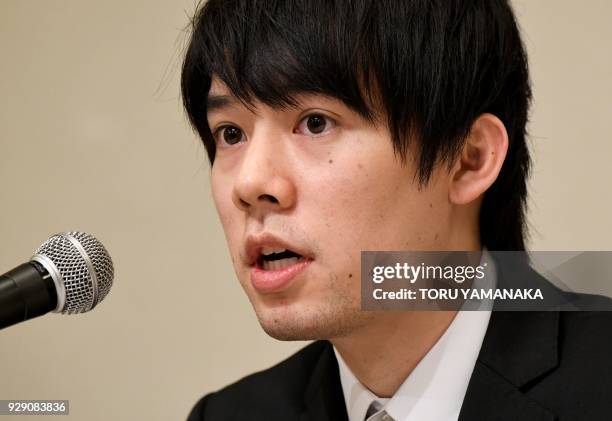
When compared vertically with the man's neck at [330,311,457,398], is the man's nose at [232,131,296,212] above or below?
above

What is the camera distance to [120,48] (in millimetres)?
2398

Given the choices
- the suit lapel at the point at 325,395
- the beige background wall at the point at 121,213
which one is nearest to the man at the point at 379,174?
the suit lapel at the point at 325,395

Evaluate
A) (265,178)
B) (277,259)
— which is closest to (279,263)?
(277,259)

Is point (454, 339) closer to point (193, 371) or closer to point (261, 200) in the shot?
point (261, 200)

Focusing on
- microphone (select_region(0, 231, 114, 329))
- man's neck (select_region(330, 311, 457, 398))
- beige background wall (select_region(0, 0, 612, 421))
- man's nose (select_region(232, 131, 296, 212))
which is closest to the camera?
microphone (select_region(0, 231, 114, 329))

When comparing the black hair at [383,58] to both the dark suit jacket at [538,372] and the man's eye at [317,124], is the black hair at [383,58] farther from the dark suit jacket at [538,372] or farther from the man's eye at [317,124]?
the dark suit jacket at [538,372]

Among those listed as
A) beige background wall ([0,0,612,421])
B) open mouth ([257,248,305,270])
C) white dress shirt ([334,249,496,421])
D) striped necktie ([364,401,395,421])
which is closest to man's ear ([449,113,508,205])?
white dress shirt ([334,249,496,421])

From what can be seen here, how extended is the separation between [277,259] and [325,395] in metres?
0.46

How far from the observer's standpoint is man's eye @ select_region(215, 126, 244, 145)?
147 centimetres

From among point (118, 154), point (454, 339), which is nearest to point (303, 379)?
point (454, 339)

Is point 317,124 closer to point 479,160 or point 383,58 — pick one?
point 383,58

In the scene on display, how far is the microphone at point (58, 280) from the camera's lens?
1048 millimetres

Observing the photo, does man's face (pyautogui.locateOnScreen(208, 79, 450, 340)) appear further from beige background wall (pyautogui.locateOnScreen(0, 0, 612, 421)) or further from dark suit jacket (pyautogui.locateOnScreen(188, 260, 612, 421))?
beige background wall (pyautogui.locateOnScreen(0, 0, 612, 421))

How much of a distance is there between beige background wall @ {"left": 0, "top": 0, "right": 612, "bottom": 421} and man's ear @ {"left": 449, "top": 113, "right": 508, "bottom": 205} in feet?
3.30
